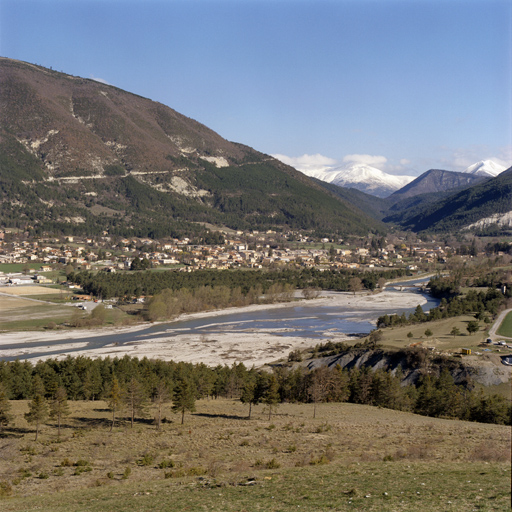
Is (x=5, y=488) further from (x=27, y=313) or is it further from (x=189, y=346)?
(x=27, y=313)

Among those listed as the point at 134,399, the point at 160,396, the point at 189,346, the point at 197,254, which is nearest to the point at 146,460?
the point at 160,396

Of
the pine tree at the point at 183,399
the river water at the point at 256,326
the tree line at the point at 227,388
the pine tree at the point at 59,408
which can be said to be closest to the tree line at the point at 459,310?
the river water at the point at 256,326

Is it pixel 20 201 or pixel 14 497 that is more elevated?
pixel 20 201

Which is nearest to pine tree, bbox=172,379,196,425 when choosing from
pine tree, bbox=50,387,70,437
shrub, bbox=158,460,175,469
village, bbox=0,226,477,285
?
pine tree, bbox=50,387,70,437

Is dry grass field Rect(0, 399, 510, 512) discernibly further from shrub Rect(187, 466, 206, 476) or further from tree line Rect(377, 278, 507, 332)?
tree line Rect(377, 278, 507, 332)

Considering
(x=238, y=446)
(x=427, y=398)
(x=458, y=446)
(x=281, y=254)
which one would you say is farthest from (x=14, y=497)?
(x=281, y=254)

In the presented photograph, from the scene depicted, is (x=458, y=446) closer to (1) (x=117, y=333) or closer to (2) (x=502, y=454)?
(2) (x=502, y=454)

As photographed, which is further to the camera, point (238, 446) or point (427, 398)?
point (427, 398)
